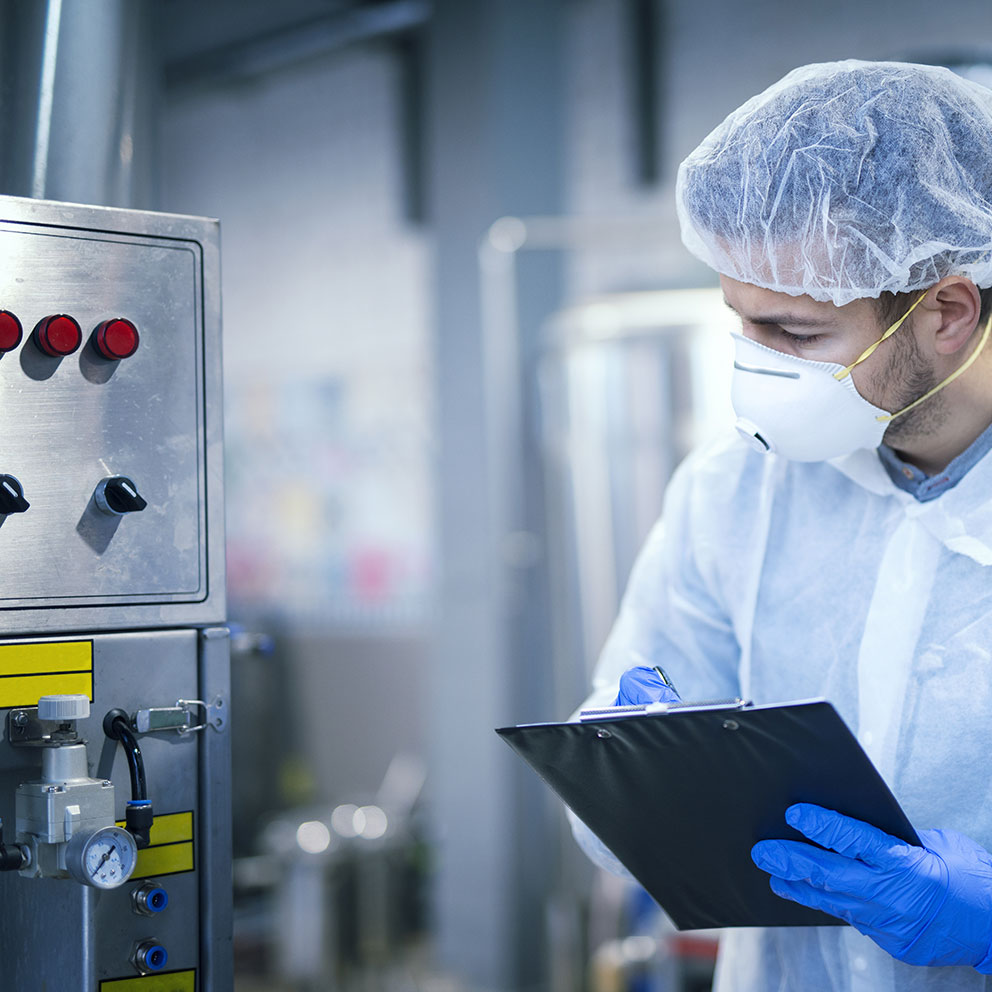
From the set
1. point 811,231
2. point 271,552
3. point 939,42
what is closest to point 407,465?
point 271,552

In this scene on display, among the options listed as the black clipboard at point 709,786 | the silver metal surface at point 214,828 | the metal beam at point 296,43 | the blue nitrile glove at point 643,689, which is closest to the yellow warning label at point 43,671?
the silver metal surface at point 214,828

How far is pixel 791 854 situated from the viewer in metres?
0.97

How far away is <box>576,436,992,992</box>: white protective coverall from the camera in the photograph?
3.53 feet

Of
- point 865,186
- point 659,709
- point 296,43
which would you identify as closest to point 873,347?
point 865,186

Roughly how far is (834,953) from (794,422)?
504mm

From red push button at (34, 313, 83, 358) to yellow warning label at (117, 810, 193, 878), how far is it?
391mm

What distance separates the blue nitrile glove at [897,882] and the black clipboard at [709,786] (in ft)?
0.05

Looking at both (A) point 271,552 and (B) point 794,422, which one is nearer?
(B) point 794,422

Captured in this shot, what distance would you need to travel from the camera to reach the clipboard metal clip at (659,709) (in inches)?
34.9

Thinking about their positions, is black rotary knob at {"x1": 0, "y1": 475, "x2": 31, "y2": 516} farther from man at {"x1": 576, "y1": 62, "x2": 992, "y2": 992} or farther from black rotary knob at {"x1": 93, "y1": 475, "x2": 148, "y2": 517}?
man at {"x1": 576, "y1": 62, "x2": 992, "y2": 992}

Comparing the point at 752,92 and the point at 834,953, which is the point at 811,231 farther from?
the point at 752,92

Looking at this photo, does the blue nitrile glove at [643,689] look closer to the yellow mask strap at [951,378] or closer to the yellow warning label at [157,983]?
the yellow mask strap at [951,378]

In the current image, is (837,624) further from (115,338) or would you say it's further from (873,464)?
(115,338)

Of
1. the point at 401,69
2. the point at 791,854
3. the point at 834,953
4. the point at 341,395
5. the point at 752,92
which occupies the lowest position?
the point at 834,953
